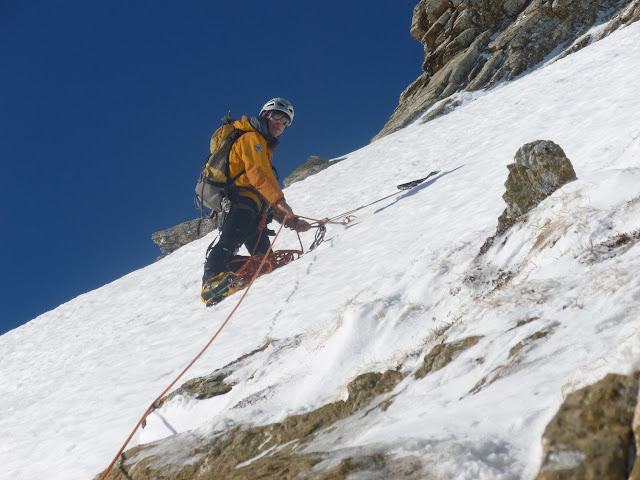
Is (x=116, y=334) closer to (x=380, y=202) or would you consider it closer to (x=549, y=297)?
(x=380, y=202)

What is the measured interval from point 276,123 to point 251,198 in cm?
140

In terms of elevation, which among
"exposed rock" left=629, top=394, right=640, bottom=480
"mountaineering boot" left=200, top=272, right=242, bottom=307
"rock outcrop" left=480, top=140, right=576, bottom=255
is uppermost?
"mountaineering boot" left=200, top=272, right=242, bottom=307

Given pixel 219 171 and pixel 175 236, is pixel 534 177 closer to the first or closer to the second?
pixel 219 171

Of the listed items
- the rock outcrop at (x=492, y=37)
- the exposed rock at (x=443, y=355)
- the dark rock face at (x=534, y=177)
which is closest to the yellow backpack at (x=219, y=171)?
the dark rock face at (x=534, y=177)

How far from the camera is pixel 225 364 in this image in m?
5.09

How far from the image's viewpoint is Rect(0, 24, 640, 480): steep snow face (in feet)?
7.36

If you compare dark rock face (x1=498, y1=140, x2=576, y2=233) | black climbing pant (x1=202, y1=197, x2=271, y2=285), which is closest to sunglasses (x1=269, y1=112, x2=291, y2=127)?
black climbing pant (x1=202, y1=197, x2=271, y2=285)

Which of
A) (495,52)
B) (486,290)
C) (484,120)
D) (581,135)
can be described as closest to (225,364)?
(486,290)

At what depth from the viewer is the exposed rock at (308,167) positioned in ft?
83.9

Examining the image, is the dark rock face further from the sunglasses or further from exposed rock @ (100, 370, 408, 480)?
the sunglasses

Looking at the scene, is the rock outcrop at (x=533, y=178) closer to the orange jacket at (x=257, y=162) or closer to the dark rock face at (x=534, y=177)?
the dark rock face at (x=534, y=177)

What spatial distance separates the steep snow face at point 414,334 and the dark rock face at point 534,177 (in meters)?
0.28

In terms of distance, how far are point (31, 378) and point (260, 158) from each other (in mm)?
4841

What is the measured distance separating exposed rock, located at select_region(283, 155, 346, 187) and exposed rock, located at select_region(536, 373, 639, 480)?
77.9ft
